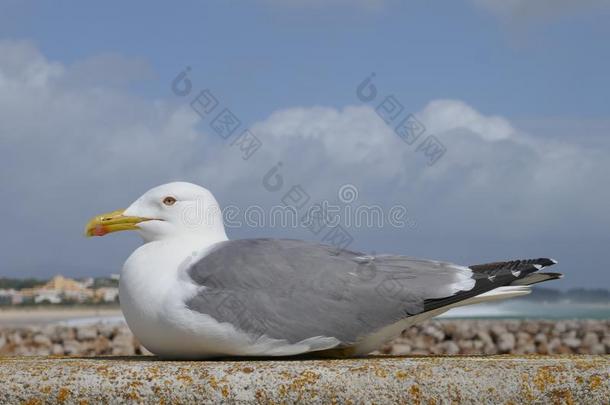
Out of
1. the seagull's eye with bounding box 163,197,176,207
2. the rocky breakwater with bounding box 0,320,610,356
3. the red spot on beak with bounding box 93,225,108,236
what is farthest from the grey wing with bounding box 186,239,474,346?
the rocky breakwater with bounding box 0,320,610,356

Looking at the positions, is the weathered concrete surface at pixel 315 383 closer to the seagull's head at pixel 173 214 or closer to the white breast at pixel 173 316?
the white breast at pixel 173 316

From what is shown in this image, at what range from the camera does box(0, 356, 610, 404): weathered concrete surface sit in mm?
3857

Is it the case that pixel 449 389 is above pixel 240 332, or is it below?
below

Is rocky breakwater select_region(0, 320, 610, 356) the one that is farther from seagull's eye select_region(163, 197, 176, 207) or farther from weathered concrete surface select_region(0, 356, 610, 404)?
weathered concrete surface select_region(0, 356, 610, 404)

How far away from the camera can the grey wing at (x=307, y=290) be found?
432 cm

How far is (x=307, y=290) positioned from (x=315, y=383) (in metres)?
0.67

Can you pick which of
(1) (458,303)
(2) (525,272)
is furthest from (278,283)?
(2) (525,272)

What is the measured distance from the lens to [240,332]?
4301mm

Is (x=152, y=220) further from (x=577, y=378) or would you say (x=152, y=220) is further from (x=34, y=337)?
(x=34, y=337)

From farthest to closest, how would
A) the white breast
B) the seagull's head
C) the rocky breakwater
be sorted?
the rocky breakwater → the seagull's head → the white breast

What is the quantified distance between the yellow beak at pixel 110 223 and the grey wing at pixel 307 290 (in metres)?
0.56

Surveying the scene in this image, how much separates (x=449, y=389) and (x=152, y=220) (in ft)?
6.49

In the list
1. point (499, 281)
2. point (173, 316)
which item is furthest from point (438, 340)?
point (173, 316)

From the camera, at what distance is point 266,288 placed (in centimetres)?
440
